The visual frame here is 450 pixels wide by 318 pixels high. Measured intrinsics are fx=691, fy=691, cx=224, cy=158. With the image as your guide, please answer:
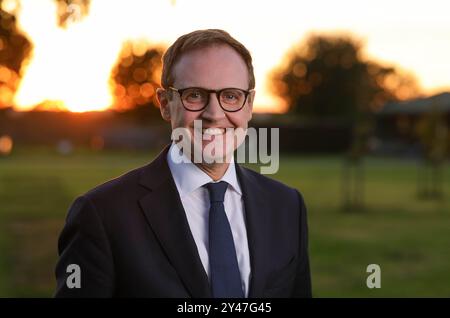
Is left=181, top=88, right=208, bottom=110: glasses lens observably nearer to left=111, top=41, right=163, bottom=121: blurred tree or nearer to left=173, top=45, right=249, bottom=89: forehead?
left=173, top=45, right=249, bottom=89: forehead

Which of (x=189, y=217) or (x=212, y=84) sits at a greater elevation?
(x=212, y=84)

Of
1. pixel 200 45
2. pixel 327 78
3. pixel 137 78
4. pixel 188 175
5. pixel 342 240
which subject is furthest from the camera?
pixel 137 78

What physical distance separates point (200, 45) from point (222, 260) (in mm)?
597

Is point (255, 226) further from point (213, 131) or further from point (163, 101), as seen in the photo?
point (163, 101)

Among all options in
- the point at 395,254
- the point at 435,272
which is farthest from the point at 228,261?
the point at 395,254

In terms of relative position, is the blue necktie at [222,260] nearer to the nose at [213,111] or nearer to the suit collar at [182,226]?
the suit collar at [182,226]

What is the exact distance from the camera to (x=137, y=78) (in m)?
89.8

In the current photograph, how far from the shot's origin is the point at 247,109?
2.04 meters

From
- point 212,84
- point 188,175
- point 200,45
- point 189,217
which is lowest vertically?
point 189,217

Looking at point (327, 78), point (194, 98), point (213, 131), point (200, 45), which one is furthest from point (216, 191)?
point (327, 78)

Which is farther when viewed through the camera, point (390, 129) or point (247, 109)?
point (390, 129)
